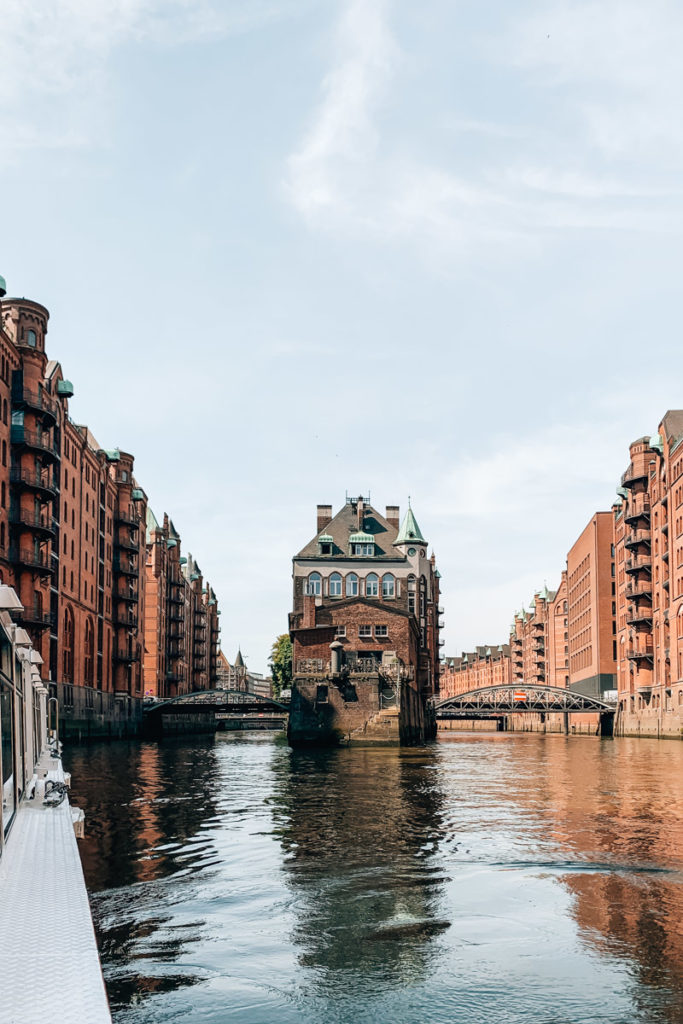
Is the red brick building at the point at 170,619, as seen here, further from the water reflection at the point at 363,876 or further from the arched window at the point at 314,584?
the water reflection at the point at 363,876

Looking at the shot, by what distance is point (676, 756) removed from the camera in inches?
2307

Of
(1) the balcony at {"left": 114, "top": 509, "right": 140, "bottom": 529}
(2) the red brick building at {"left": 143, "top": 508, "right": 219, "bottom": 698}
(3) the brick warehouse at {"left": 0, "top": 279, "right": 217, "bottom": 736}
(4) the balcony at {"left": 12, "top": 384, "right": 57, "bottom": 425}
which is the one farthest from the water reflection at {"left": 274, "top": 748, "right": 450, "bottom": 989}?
(2) the red brick building at {"left": 143, "top": 508, "right": 219, "bottom": 698}

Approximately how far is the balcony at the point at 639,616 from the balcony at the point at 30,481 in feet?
203

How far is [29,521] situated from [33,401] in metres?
7.54

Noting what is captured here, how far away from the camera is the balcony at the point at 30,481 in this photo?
2562 inches

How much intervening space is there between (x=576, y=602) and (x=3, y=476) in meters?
103

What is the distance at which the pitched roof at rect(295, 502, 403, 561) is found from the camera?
9875 cm

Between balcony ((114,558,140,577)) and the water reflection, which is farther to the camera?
balcony ((114,558,140,577))

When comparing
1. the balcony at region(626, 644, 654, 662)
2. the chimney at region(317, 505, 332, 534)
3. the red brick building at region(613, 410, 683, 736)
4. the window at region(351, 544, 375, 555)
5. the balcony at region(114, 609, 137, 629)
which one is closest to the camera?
the red brick building at region(613, 410, 683, 736)

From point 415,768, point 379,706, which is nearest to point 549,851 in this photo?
point 415,768

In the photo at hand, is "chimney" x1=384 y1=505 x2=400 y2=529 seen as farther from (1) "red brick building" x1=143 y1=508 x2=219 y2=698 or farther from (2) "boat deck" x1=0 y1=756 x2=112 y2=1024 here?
(2) "boat deck" x1=0 y1=756 x2=112 y2=1024

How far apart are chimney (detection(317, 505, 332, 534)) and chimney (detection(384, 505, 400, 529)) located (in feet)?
20.4

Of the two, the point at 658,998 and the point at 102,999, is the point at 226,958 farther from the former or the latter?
the point at 102,999

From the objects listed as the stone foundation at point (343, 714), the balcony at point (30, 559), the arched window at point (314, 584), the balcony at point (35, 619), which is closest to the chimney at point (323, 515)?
the arched window at point (314, 584)
